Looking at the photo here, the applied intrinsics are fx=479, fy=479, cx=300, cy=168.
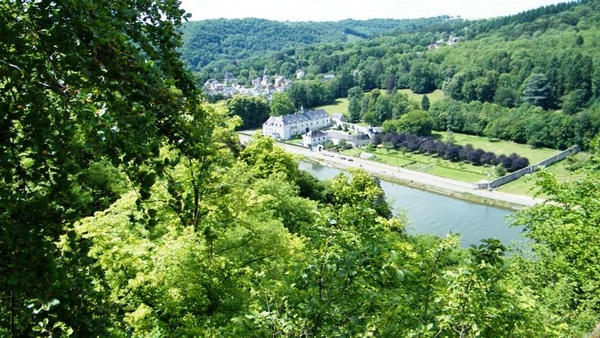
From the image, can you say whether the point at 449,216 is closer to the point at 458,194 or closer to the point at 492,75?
the point at 458,194

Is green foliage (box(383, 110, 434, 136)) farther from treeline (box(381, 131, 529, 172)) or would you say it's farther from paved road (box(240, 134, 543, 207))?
paved road (box(240, 134, 543, 207))

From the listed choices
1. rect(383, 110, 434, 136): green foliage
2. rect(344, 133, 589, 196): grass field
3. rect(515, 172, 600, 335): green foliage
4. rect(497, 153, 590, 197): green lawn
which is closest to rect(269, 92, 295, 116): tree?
rect(383, 110, 434, 136): green foliage

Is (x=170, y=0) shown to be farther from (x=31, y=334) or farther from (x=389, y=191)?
(x=389, y=191)

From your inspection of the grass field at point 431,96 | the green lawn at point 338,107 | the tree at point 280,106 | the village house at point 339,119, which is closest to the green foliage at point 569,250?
the village house at point 339,119

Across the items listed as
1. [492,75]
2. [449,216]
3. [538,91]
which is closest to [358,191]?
[449,216]

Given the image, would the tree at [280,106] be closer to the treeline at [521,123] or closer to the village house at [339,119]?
the village house at [339,119]
